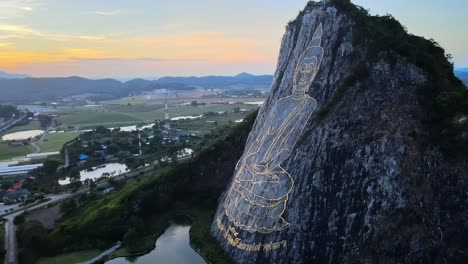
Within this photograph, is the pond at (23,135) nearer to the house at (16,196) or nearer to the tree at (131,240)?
the house at (16,196)

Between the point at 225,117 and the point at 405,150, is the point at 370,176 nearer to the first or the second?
the point at 405,150

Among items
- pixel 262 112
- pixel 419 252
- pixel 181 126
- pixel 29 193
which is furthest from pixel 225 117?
pixel 419 252

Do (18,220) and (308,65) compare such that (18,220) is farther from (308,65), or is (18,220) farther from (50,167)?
(308,65)

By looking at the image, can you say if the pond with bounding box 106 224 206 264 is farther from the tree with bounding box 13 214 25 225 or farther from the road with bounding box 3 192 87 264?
the tree with bounding box 13 214 25 225

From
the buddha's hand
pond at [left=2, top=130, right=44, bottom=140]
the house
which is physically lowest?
pond at [left=2, top=130, right=44, bottom=140]

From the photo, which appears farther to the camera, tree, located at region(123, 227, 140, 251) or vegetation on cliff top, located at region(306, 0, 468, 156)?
tree, located at region(123, 227, 140, 251)

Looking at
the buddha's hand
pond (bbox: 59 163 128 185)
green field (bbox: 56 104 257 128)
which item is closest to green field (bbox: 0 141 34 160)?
pond (bbox: 59 163 128 185)
